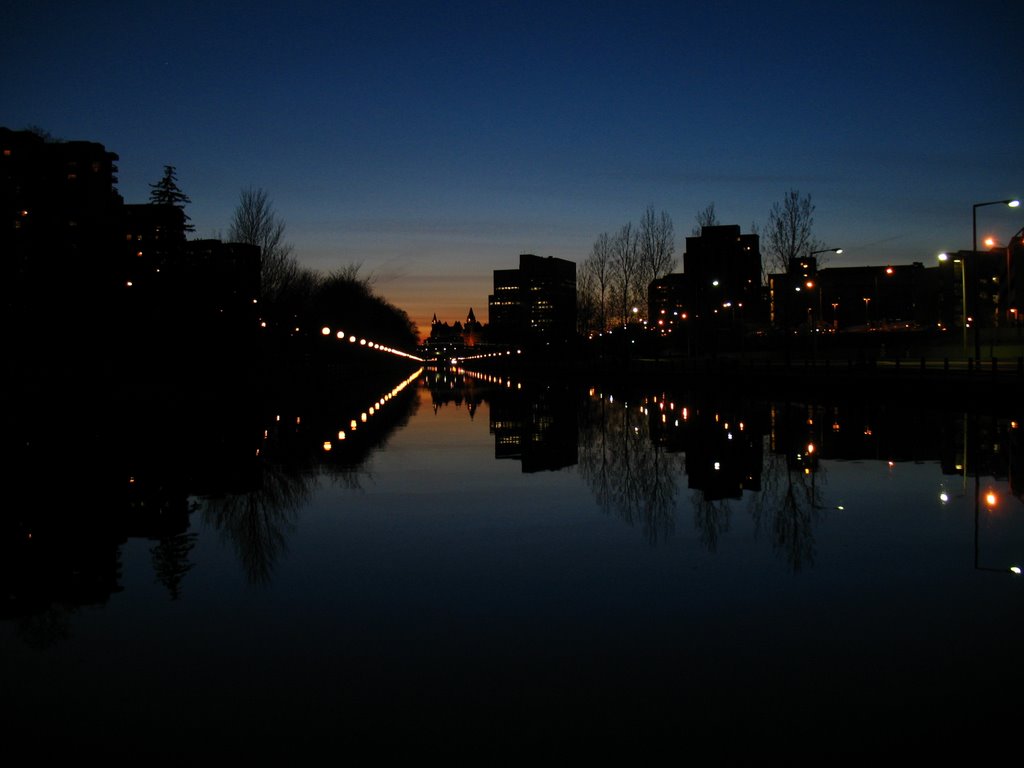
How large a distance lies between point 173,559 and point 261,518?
242cm

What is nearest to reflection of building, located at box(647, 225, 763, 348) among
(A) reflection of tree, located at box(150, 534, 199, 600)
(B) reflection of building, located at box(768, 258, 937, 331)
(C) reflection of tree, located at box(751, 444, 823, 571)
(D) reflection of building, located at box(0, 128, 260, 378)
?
(B) reflection of building, located at box(768, 258, 937, 331)

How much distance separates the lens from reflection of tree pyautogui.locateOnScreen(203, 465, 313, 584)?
992 cm

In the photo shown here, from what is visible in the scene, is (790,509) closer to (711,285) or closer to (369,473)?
(369,473)

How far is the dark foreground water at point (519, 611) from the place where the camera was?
528 cm

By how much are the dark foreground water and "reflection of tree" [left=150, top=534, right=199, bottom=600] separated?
0.16ft

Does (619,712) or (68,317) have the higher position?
(68,317)

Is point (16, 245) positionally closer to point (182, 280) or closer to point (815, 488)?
point (182, 280)

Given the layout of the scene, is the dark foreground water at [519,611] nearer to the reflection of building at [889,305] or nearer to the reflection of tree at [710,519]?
the reflection of tree at [710,519]

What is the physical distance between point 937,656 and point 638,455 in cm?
1357

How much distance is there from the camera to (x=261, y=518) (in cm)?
1234

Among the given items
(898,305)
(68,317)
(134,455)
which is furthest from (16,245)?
(898,305)

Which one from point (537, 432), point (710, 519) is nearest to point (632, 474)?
point (710, 519)

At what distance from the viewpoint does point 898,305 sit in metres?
188

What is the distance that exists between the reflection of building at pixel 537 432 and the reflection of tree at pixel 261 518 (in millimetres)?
4564
